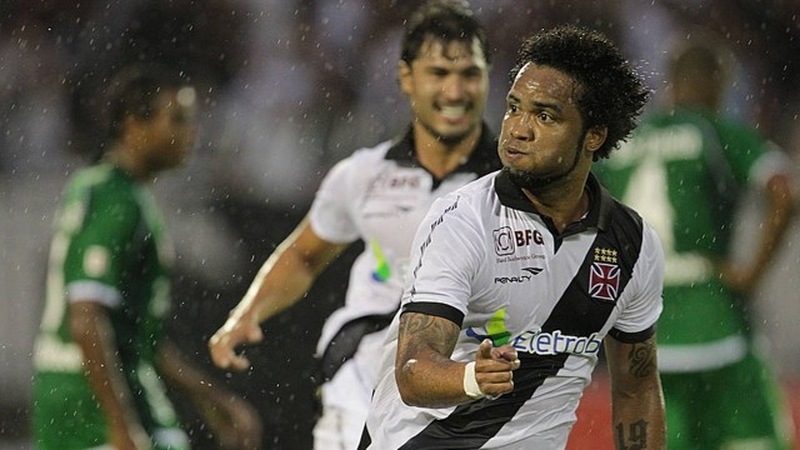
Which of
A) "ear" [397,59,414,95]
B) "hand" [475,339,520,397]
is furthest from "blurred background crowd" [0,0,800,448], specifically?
"hand" [475,339,520,397]

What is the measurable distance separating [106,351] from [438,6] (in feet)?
5.97

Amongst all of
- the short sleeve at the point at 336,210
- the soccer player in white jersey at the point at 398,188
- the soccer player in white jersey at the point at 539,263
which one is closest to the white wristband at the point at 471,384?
the soccer player in white jersey at the point at 539,263

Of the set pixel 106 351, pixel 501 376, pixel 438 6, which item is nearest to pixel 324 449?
pixel 106 351

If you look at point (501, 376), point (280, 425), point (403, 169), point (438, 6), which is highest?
point (438, 6)

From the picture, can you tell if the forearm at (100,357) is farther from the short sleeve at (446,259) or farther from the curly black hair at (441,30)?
the short sleeve at (446,259)

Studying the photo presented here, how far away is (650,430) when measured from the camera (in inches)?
172

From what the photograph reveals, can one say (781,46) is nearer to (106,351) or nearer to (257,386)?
(257,386)

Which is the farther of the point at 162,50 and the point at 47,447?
the point at 162,50

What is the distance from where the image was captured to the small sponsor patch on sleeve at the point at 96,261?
22.5 ft

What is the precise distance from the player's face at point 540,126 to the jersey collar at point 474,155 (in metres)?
2.33

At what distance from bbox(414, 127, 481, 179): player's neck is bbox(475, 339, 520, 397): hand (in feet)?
9.84

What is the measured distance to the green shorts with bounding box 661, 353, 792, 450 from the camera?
7.04 meters

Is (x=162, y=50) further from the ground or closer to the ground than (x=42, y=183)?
further from the ground

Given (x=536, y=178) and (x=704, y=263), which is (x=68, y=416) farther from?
(x=536, y=178)
